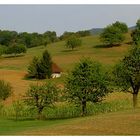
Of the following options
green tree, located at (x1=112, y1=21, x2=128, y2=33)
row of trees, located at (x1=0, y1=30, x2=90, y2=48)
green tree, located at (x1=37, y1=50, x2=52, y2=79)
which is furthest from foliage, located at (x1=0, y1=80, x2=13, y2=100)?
row of trees, located at (x1=0, y1=30, x2=90, y2=48)

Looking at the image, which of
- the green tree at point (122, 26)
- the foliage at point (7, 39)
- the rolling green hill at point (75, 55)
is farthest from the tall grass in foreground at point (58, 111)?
the foliage at point (7, 39)

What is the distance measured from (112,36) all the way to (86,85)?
82318 millimetres

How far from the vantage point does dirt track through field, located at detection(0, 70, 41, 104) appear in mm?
75438

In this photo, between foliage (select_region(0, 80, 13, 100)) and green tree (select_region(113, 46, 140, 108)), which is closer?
green tree (select_region(113, 46, 140, 108))

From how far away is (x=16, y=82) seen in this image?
297 feet

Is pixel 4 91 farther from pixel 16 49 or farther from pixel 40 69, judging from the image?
pixel 16 49

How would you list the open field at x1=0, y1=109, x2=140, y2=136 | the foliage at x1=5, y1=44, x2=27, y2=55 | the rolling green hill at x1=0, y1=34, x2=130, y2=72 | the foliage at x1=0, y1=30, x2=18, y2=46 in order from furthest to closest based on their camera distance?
the foliage at x1=0, y1=30, x2=18, y2=46 → the foliage at x1=5, y1=44, x2=27, y2=55 → the rolling green hill at x1=0, y1=34, x2=130, y2=72 → the open field at x1=0, y1=109, x2=140, y2=136

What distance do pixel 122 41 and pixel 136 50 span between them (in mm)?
80124

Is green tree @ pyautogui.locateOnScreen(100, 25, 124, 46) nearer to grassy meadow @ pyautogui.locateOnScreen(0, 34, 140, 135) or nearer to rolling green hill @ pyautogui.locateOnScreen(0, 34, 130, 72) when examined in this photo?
rolling green hill @ pyautogui.locateOnScreen(0, 34, 130, 72)

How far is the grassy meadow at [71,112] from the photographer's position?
34.2 metres

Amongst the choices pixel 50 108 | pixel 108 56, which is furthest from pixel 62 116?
pixel 108 56

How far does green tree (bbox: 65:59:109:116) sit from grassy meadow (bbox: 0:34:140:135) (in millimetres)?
2116

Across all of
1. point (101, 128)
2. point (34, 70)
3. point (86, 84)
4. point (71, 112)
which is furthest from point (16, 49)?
point (101, 128)

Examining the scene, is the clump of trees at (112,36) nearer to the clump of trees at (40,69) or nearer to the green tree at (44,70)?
the clump of trees at (40,69)
